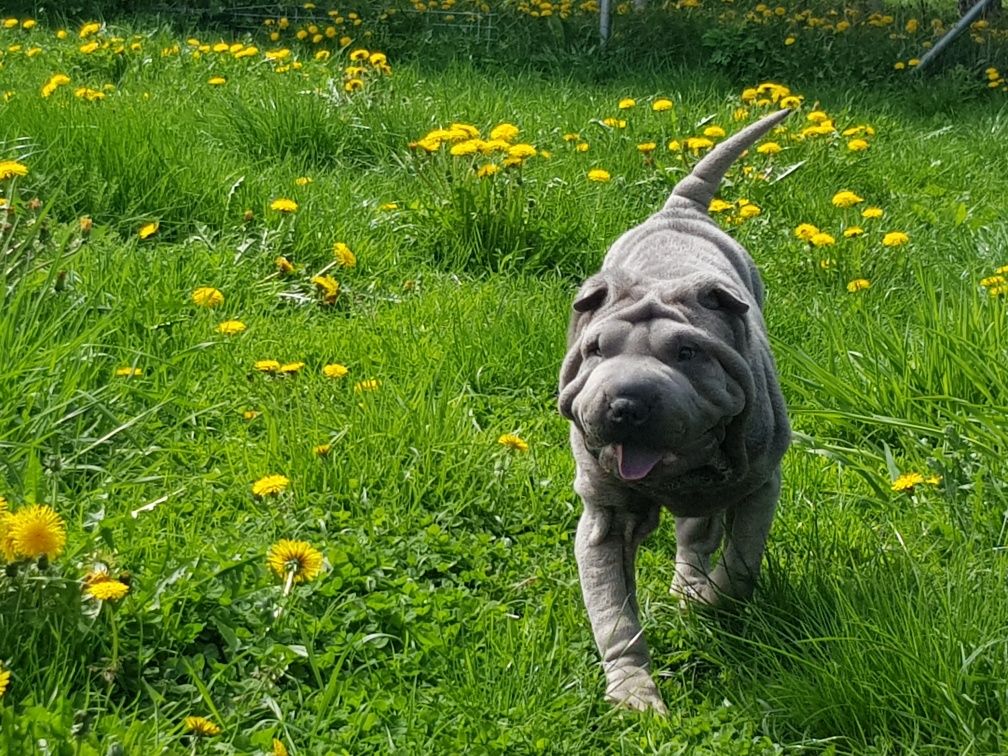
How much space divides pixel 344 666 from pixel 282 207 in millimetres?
2155

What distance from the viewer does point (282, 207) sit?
4422mm

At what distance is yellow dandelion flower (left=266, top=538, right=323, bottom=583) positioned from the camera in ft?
8.63

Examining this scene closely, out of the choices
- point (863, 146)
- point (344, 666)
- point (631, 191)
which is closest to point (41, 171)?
point (631, 191)

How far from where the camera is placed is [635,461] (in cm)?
238

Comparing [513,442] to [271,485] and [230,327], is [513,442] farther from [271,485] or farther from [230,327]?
[230,327]

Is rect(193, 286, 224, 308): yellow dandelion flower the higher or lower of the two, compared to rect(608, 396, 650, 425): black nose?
lower

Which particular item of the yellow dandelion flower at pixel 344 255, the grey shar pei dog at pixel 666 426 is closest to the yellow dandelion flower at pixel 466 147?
the yellow dandelion flower at pixel 344 255

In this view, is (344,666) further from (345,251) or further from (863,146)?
(863,146)

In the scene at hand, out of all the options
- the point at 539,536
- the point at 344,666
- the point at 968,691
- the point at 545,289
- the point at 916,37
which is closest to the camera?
the point at 968,691

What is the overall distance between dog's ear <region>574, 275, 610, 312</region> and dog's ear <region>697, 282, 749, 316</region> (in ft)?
0.70

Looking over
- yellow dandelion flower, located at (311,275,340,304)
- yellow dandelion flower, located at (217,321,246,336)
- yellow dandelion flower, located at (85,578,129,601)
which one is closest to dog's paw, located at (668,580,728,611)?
yellow dandelion flower, located at (85,578,129,601)

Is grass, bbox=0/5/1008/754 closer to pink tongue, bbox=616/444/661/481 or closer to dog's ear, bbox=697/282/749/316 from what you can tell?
pink tongue, bbox=616/444/661/481

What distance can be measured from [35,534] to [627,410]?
1.13 m

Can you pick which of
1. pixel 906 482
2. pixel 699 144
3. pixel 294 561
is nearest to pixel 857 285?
pixel 699 144
